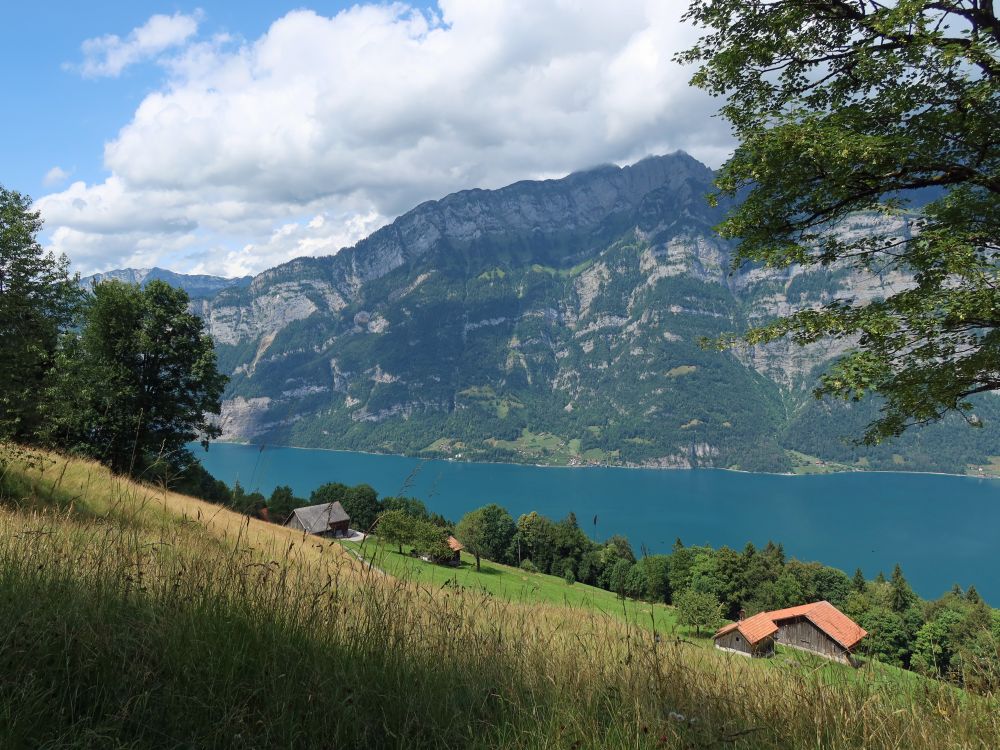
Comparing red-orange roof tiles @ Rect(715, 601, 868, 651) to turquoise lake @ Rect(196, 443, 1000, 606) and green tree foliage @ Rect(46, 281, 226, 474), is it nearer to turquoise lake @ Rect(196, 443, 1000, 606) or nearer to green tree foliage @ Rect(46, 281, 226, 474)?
green tree foliage @ Rect(46, 281, 226, 474)

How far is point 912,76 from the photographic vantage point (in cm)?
600

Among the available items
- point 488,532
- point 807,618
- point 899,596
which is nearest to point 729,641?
point 807,618

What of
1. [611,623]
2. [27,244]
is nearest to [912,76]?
[611,623]

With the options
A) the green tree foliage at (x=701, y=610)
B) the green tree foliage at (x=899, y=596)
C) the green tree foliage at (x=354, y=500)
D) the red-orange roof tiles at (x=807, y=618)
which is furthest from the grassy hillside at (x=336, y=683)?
the green tree foliage at (x=899, y=596)

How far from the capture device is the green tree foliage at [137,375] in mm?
19141

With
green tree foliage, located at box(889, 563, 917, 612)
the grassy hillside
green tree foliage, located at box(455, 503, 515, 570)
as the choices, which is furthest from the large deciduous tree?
green tree foliage, located at box(455, 503, 515, 570)

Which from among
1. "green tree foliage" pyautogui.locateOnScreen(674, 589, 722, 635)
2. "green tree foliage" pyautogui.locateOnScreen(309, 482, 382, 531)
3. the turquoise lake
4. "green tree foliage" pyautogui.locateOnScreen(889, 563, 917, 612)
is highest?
"green tree foliage" pyautogui.locateOnScreen(309, 482, 382, 531)

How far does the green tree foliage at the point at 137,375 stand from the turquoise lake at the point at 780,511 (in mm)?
52771

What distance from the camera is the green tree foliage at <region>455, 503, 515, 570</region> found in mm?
75375

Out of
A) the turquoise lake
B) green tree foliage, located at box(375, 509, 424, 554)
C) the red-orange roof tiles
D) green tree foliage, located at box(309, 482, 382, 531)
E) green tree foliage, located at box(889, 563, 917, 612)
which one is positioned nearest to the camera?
green tree foliage, located at box(375, 509, 424, 554)

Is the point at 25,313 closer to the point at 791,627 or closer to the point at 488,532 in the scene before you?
the point at 791,627

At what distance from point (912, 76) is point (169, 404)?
23328 millimetres

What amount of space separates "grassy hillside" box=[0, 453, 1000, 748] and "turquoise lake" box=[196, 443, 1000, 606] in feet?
234

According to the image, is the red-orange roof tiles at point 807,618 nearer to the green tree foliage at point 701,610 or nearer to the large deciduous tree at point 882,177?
the green tree foliage at point 701,610
